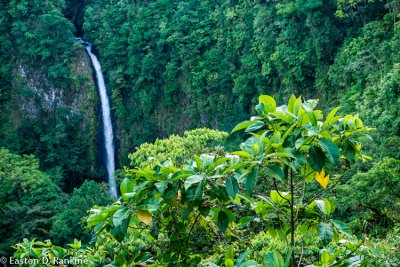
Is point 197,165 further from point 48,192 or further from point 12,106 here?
point 12,106

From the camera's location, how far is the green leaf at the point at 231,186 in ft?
5.56

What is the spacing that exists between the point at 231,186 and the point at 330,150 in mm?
383

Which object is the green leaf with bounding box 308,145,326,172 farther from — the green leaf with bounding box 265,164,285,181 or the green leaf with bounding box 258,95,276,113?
the green leaf with bounding box 258,95,276,113

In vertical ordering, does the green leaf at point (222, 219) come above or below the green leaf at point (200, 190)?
below

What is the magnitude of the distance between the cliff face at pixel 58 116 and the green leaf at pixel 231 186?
17009 mm

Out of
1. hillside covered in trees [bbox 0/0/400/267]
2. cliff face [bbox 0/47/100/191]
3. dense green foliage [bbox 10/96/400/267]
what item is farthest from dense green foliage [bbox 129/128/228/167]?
cliff face [bbox 0/47/100/191]

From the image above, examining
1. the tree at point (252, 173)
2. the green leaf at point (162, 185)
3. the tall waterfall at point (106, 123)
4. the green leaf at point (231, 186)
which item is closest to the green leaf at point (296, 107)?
the tree at point (252, 173)

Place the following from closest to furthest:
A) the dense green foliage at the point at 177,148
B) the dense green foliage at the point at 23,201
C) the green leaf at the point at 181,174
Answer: the green leaf at the point at 181,174 → the dense green foliage at the point at 177,148 → the dense green foliage at the point at 23,201

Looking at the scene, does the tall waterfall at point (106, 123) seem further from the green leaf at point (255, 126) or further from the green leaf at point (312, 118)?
the green leaf at point (312, 118)

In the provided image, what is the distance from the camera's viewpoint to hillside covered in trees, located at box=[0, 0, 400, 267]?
5.98 ft

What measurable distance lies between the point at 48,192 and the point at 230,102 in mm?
7006

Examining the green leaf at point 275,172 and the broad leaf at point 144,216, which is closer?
the green leaf at point 275,172

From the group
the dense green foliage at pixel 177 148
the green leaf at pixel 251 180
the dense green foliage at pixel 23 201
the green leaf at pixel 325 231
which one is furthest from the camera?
the dense green foliage at pixel 23 201

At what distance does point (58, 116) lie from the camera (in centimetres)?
1894
